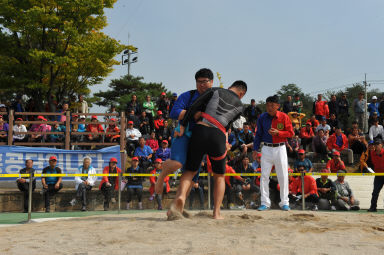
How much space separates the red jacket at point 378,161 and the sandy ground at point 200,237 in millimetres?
5674

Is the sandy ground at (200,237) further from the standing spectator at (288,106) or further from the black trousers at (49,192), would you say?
the standing spectator at (288,106)

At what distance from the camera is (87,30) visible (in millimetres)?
22531

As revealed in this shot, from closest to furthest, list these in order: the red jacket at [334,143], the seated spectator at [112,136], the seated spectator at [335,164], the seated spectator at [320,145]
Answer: the seated spectator at [335,164] → the seated spectator at [320,145] → the red jacket at [334,143] → the seated spectator at [112,136]

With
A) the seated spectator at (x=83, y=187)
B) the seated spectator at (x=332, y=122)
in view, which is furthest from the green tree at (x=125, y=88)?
the seated spectator at (x=83, y=187)

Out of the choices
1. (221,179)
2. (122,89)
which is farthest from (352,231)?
(122,89)

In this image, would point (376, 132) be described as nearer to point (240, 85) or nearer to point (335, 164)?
point (335, 164)

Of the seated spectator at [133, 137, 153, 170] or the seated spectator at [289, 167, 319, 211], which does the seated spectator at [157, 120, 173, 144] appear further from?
the seated spectator at [289, 167, 319, 211]

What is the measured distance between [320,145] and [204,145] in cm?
1055

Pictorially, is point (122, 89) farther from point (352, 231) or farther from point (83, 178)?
point (352, 231)

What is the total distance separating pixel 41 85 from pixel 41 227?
16.5 m

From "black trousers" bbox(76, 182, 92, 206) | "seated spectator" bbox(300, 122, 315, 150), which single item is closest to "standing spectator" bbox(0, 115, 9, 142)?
"black trousers" bbox(76, 182, 92, 206)

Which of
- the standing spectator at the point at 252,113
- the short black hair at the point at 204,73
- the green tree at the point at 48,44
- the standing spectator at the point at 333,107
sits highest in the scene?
the green tree at the point at 48,44

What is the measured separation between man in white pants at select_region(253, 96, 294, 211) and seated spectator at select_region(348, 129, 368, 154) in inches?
360

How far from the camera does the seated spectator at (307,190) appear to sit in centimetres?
991
